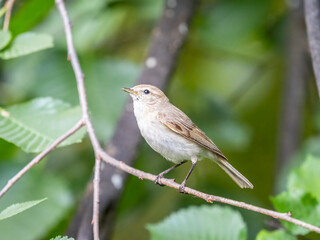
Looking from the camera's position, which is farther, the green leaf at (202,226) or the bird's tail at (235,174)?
the bird's tail at (235,174)

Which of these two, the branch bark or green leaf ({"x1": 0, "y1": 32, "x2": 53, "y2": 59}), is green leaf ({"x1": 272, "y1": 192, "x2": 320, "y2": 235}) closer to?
the branch bark

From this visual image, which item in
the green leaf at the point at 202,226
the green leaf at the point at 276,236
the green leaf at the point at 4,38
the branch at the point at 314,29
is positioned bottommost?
the green leaf at the point at 202,226

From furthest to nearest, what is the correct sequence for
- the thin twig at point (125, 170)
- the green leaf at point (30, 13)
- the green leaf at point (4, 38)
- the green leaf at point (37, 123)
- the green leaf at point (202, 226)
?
the green leaf at point (30, 13) → the green leaf at point (4, 38) → the green leaf at point (202, 226) → the green leaf at point (37, 123) → the thin twig at point (125, 170)

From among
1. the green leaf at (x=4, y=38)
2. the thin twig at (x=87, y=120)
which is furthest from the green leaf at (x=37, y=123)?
the green leaf at (x=4, y=38)

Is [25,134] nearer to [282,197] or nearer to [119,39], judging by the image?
[282,197]

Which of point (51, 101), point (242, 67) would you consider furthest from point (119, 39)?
point (51, 101)

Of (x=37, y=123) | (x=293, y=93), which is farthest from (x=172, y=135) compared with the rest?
(x=293, y=93)

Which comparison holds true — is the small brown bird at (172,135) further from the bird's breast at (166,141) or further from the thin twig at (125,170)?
the thin twig at (125,170)

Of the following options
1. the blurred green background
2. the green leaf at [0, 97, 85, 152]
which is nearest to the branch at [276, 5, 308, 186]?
the blurred green background
